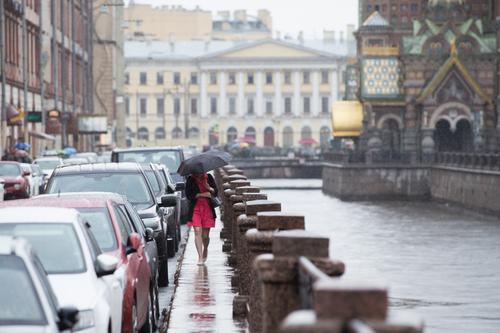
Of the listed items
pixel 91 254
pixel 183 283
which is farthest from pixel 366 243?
pixel 91 254

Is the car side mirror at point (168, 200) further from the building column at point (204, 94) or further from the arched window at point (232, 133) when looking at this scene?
the building column at point (204, 94)

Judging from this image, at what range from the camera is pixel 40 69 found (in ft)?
245

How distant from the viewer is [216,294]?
1934cm

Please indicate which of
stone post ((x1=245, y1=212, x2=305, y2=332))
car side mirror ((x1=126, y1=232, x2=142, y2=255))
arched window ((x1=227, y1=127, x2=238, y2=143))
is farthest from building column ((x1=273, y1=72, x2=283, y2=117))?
stone post ((x1=245, y1=212, x2=305, y2=332))

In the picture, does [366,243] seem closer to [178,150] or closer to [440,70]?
[178,150]

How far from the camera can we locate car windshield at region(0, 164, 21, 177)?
43.2 meters

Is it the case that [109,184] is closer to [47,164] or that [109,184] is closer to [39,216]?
[39,216]

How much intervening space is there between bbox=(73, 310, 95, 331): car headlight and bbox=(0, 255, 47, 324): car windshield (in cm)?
78

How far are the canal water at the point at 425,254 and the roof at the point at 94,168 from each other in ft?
13.1

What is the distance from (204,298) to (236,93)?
577 feet

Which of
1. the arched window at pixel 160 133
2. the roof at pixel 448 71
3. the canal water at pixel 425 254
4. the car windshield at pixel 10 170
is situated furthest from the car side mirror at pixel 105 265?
the arched window at pixel 160 133

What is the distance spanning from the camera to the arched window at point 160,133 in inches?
7544

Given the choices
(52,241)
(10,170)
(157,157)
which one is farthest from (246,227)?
(10,170)

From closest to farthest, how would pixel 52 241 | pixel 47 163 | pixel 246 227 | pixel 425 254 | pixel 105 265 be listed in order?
pixel 105 265, pixel 52 241, pixel 246 227, pixel 425 254, pixel 47 163
